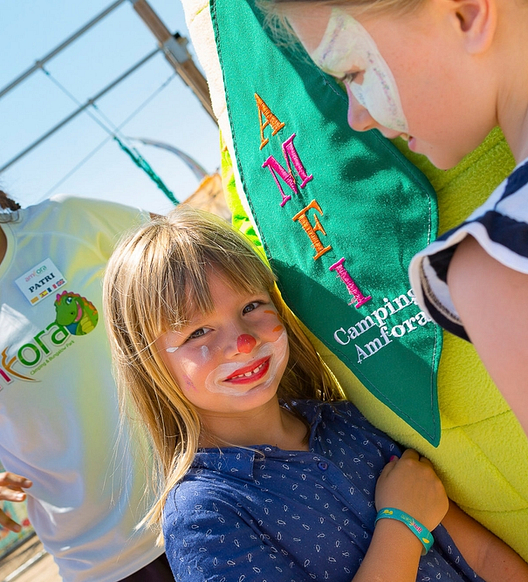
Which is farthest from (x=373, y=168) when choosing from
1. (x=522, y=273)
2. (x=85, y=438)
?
(x=85, y=438)

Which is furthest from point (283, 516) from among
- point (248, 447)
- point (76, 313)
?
point (76, 313)

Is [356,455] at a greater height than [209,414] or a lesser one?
lesser

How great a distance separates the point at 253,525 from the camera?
983 millimetres

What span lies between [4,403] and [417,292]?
1.22 meters

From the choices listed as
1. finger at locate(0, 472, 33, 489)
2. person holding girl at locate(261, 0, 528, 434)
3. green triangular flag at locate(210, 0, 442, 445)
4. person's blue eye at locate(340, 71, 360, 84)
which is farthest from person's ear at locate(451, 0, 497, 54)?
finger at locate(0, 472, 33, 489)

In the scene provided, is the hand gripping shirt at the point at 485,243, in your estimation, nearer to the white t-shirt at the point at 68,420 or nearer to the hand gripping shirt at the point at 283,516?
the hand gripping shirt at the point at 283,516

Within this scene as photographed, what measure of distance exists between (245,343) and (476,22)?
641 mm

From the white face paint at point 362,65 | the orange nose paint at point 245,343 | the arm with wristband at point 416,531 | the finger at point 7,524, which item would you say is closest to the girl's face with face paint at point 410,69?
the white face paint at point 362,65

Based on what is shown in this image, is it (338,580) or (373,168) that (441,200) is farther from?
(338,580)

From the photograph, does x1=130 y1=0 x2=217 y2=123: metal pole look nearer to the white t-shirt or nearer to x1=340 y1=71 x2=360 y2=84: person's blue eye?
the white t-shirt

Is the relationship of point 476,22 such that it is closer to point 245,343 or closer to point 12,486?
point 245,343

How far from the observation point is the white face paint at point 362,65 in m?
0.62

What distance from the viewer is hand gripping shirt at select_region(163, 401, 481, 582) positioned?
94 cm

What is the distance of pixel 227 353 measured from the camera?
1.05m
